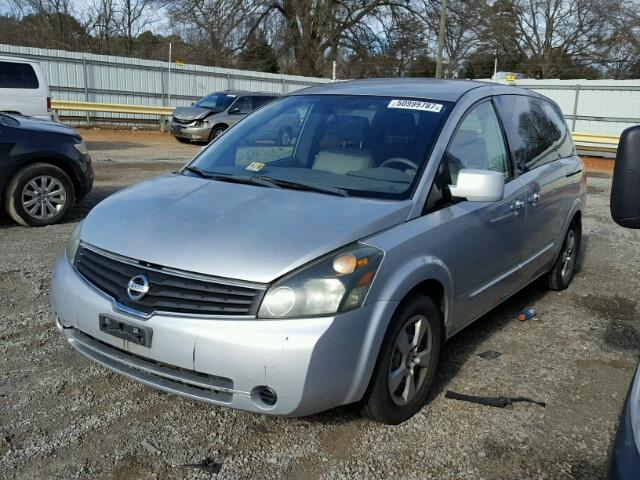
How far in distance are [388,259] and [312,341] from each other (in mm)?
563

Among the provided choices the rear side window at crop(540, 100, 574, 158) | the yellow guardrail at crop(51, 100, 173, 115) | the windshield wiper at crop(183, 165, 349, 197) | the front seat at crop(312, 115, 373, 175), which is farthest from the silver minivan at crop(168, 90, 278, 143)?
the windshield wiper at crop(183, 165, 349, 197)

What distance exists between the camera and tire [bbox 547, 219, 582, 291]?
5.51m

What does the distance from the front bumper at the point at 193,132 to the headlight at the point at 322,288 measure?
56.0ft

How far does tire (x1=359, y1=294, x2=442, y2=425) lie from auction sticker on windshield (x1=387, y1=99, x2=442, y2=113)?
124 cm

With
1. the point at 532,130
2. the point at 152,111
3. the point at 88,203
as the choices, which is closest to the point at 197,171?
the point at 532,130

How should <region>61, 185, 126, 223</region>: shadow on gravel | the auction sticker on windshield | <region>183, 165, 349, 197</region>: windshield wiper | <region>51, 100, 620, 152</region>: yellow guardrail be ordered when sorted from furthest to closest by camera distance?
1. <region>51, 100, 620, 152</region>: yellow guardrail
2. <region>61, 185, 126, 223</region>: shadow on gravel
3. the auction sticker on windshield
4. <region>183, 165, 349, 197</region>: windshield wiper

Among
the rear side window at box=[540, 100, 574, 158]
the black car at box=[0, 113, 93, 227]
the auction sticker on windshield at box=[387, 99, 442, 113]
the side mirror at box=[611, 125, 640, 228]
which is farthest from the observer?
the black car at box=[0, 113, 93, 227]

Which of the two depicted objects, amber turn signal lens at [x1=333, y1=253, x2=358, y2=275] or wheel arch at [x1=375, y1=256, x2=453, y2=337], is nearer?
amber turn signal lens at [x1=333, y1=253, x2=358, y2=275]

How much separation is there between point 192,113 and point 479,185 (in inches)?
676

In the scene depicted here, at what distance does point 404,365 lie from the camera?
3.17 metres

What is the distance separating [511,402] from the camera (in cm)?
353

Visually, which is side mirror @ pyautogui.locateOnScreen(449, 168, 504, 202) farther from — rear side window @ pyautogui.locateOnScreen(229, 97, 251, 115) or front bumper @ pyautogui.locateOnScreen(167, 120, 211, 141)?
rear side window @ pyautogui.locateOnScreen(229, 97, 251, 115)

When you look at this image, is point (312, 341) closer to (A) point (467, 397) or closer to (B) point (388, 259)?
(B) point (388, 259)

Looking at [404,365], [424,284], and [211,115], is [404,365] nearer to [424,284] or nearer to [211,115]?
[424,284]
